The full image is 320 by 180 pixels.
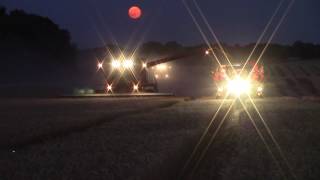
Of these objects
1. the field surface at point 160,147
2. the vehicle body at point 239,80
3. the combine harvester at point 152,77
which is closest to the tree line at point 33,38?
the combine harvester at point 152,77

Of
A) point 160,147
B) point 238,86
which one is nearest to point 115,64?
point 238,86

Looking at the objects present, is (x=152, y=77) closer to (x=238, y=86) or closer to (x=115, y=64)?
(x=115, y=64)

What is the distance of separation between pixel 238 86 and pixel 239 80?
1100mm

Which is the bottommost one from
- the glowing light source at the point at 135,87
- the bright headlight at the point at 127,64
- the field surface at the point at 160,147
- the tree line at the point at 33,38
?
the field surface at the point at 160,147

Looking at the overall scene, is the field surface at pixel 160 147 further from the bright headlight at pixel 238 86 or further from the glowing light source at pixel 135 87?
the glowing light source at pixel 135 87

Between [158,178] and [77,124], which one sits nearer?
[158,178]

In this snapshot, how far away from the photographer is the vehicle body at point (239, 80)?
3891cm

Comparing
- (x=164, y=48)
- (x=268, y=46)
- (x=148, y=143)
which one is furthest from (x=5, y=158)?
(x=164, y=48)

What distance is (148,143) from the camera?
15.0m

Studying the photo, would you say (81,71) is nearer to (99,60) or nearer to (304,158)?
(99,60)

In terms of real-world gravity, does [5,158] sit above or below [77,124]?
below

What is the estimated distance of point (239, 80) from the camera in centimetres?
3978

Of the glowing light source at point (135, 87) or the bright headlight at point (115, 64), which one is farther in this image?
the bright headlight at point (115, 64)

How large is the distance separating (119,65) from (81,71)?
6119 centimetres
